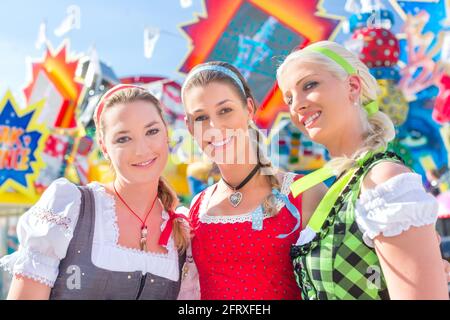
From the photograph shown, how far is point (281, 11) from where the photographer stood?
291 inches

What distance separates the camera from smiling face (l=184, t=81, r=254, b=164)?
2119mm

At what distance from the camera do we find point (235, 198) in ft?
7.11

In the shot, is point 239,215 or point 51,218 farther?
point 239,215

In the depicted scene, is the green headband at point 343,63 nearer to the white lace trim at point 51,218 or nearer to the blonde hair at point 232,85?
the blonde hair at point 232,85

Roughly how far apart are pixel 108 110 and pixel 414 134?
5.84 meters

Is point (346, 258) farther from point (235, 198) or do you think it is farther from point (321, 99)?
point (235, 198)

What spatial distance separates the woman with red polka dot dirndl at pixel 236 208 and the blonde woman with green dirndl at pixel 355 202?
0.50 feet

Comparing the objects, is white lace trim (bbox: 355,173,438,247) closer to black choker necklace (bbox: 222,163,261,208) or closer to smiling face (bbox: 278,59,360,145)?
smiling face (bbox: 278,59,360,145)

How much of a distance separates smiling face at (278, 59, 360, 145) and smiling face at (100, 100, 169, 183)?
2.08ft

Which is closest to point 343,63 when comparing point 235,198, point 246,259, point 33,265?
point 235,198

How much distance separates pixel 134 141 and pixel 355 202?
3.20ft

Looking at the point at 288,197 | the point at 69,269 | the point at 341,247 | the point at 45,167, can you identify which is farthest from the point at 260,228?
the point at 45,167

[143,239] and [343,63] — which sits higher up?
[343,63]

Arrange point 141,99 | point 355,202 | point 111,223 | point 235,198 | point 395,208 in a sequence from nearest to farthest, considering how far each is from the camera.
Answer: point 395,208 < point 355,202 < point 111,223 < point 141,99 < point 235,198
